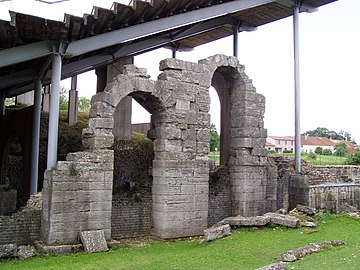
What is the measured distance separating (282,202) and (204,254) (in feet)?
24.8

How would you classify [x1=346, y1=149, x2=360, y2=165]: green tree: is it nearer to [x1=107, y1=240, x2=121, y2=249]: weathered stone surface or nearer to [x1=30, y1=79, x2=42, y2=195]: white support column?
[x1=30, y1=79, x2=42, y2=195]: white support column

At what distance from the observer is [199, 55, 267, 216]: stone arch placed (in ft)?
48.7

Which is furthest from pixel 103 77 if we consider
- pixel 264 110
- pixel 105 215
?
pixel 105 215

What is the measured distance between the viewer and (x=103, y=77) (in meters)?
22.9

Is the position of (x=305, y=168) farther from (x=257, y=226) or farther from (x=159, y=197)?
(x=159, y=197)

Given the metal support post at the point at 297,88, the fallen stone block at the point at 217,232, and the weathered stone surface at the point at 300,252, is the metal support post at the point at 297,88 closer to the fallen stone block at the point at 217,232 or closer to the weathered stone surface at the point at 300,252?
the fallen stone block at the point at 217,232

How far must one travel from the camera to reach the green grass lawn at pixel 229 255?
8.69 metres

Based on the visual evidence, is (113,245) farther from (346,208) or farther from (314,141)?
(314,141)

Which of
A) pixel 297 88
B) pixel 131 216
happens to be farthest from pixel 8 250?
pixel 297 88

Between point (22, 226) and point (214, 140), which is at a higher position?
point (214, 140)

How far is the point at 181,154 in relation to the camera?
13.2 metres

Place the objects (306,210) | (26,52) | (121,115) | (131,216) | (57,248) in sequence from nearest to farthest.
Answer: (57,248), (26,52), (131,216), (306,210), (121,115)

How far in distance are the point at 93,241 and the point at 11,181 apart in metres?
10.3

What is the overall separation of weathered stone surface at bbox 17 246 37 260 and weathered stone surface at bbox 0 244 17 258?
0.14 meters
